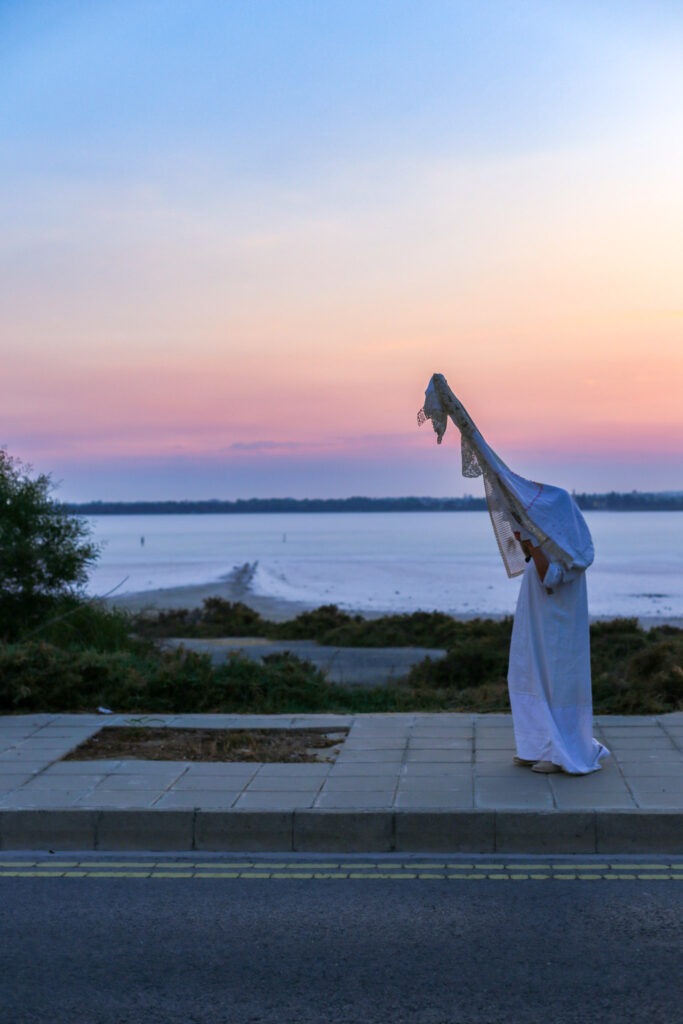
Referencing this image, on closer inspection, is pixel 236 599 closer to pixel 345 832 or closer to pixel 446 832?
pixel 345 832

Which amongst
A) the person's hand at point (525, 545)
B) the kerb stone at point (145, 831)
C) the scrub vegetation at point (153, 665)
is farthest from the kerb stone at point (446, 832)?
the scrub vegetation at point (153, 665)

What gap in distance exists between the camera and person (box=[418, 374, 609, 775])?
25.6 feet

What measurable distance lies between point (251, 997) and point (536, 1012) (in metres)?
1.13

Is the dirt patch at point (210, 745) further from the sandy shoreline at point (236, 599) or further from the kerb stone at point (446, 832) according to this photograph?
the sandy shoreline at point (236, 599)

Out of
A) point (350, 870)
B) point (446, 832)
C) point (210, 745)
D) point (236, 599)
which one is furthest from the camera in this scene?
point (236, 599)

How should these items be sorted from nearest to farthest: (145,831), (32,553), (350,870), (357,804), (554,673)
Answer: (350,870) → (145,831) → (357,804) → (554,673) → (32,553)

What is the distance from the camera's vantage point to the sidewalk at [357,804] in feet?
22.5

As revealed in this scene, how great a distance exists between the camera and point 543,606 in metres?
7.89

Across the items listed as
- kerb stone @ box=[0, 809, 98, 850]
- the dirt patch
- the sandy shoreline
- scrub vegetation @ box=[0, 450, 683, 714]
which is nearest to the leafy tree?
scrub vegetation @ box=[0, 450, 683, 714]

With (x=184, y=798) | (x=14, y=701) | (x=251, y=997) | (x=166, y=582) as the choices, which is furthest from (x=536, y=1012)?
(x=166, y=582)

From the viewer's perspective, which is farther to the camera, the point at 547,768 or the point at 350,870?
the point at 547,768

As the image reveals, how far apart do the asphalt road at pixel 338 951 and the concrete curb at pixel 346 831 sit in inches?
25.8

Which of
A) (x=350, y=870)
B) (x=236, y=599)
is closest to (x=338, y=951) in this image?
(x=350, y=870)

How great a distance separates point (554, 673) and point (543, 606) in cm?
46
